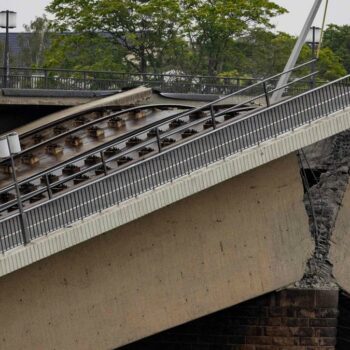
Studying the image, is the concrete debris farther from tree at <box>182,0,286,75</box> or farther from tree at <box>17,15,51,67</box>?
tree at <box>17,15,51,67</box>

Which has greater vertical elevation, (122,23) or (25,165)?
(122,23)

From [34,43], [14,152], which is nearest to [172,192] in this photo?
[14,152]

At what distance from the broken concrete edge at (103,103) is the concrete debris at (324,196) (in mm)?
6816

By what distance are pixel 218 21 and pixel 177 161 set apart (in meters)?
25.6

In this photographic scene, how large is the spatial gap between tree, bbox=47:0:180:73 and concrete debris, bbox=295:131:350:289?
21.2m

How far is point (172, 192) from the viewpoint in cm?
2530

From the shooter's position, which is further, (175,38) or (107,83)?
(175,38)

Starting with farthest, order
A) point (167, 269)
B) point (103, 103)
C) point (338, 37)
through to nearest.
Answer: point (338, 37)
point (103, 103)
point (167, 269)

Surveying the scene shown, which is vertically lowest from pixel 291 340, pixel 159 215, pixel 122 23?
pixel 291 340

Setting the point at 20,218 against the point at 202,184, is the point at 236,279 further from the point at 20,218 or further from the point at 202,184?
the point at 20,218

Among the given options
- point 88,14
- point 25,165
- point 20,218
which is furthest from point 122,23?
point 20,218

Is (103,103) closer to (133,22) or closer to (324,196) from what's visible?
(324,196)

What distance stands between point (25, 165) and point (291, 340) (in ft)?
19.8

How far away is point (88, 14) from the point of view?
51.2 metres
